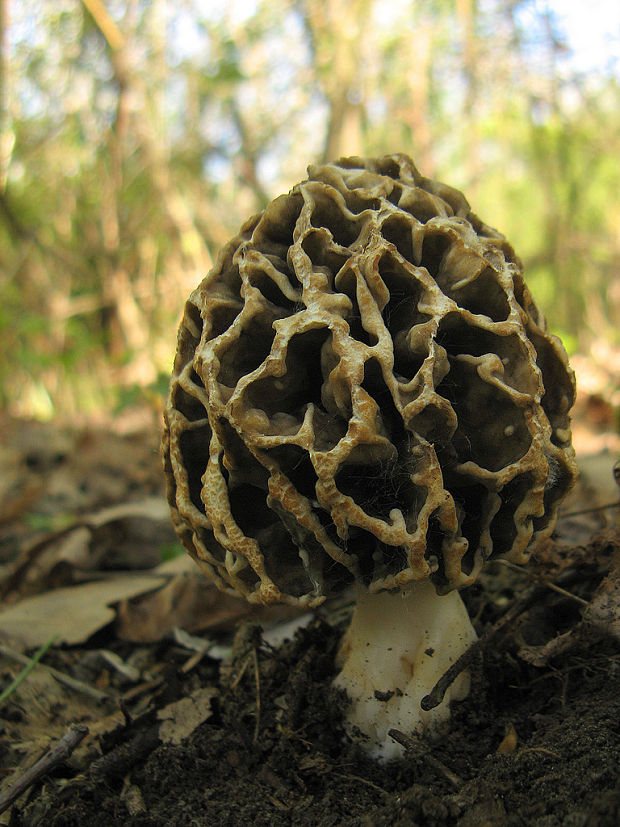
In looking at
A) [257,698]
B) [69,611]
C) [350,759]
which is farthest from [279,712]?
[69,611]

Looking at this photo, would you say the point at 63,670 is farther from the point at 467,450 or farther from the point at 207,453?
the point at 467,450

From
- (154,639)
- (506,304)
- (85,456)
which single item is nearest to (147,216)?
(85,456)

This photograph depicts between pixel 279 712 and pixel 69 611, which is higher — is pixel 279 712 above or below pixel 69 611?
above

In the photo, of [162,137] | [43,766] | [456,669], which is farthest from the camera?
[162,137]

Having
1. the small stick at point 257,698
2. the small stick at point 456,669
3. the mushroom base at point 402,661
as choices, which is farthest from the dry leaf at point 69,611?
the small stick at point 456,669

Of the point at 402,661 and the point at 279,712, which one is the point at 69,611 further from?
the point at 402,661

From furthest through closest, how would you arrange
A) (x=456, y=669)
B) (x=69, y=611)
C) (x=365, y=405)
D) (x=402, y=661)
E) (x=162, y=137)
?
(x=162, y=137) → (x=69, y=611) → (x=402, y=661) → (x=456, y=669) → (x=365, y=405)

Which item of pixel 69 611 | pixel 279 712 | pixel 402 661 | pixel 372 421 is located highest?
pixel 372 421
